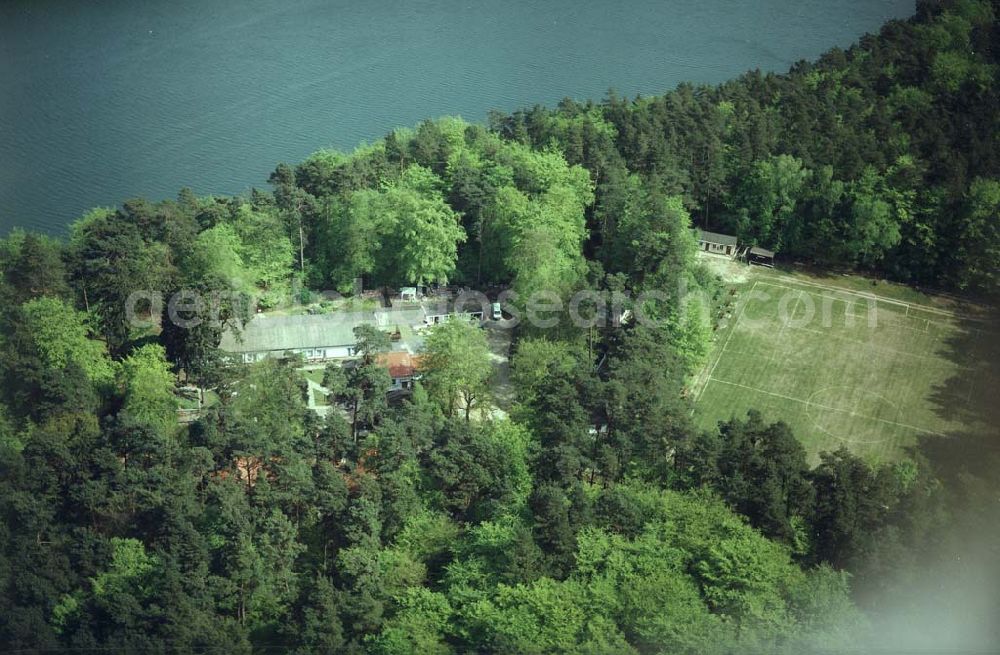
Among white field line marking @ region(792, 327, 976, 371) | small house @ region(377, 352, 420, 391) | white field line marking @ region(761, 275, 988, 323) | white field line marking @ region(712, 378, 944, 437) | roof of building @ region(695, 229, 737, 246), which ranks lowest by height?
white field line marking @ region(712, 378, 944, 437)

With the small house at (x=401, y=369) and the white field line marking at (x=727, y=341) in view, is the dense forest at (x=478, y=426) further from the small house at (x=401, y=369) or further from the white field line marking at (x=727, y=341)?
the white field line marking at (x=727, y=341)

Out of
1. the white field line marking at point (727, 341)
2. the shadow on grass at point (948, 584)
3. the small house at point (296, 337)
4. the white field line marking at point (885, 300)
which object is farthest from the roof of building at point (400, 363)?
the shadow on grass at point (948, 584)

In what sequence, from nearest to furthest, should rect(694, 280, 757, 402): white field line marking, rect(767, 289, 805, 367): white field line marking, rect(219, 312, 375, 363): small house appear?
rect(219, 312, 375, 363): small house, rect(694, 280, 757, 402): white field line marking, rect(767, 289, 805, 367): white field line marking

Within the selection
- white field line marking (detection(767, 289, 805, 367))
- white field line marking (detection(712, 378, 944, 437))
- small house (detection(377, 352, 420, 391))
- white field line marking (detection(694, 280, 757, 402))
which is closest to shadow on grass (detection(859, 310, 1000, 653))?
white field line marking (detection(712, 378, 944, 437))

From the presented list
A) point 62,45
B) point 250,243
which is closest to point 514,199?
point 250,243

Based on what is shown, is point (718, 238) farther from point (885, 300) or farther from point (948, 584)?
point (948, 584)

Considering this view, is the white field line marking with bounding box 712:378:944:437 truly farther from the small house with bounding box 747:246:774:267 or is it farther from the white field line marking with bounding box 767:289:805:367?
the small house with bounding box 747:246:774:267
